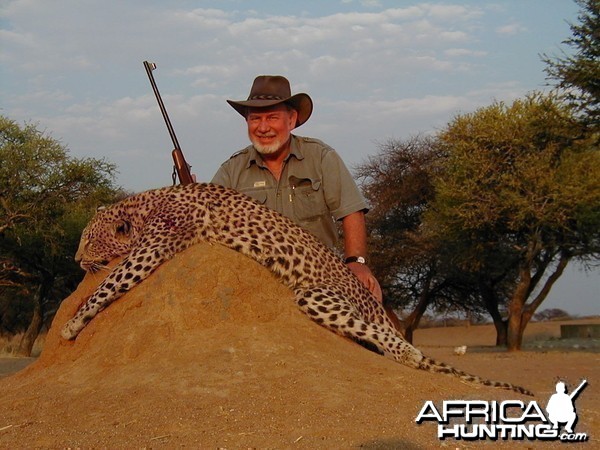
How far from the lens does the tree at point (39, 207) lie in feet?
69.3

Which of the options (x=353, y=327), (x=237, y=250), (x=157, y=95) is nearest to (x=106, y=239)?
(x=237, y=250)

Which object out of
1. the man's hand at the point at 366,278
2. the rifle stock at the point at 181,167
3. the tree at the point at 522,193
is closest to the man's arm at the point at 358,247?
the man's hand at the point at 366,278

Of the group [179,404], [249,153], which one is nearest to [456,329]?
[249,153]

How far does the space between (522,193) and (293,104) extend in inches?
596

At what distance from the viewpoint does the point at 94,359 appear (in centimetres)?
500

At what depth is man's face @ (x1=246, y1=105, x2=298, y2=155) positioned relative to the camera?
6723 mm

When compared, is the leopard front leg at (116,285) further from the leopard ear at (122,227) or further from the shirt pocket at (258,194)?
the shirt pocket at (258,194)

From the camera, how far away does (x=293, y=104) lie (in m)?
6.88

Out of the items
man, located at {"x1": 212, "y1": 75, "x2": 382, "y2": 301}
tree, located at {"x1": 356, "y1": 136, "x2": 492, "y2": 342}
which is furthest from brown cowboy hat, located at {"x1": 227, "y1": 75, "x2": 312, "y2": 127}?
tree, located at {"x1": 356, "y1": 136, "x2": 492, "y2": 342}

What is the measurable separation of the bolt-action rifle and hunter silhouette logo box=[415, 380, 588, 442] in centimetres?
398

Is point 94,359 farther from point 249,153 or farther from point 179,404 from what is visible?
point 249,153

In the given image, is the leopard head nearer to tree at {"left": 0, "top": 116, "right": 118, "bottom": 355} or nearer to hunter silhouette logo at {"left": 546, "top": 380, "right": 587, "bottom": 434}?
hunter silhouette logo at {"left": 546, "top": 380, "right": 587, "bottom": 434}

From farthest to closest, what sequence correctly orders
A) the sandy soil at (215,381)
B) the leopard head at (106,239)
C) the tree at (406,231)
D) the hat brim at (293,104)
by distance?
1. the tree at (406,231)
2. the hat brim at (293,104)
3. the leopard head at (106,239)
4. the sandy soil at (215,381)

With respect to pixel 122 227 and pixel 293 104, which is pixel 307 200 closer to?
pixel 293 104
